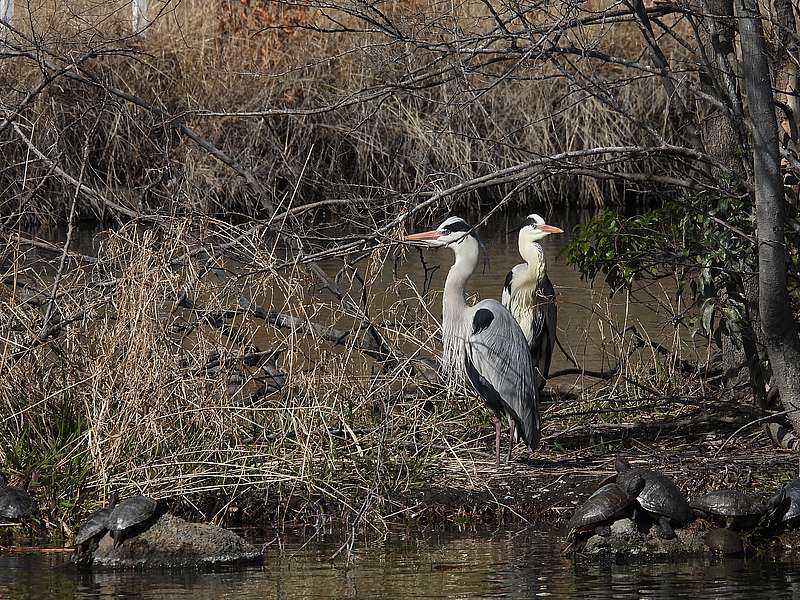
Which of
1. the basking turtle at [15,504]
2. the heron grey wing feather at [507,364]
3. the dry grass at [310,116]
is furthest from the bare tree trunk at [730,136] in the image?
the dry grass at [310,116]

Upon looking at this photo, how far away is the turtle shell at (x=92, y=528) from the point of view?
216 inches

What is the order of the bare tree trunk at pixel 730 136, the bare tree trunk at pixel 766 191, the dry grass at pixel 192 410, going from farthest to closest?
the bare tree trunk at pixel 730 136, the dry grass at pixel 192 410, the bare tree trunk at pixel 766 191

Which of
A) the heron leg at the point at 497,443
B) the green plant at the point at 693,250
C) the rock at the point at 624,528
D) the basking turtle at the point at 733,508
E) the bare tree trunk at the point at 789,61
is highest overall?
the bare tree trunk at the point at 789,61

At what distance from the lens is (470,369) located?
7.35m

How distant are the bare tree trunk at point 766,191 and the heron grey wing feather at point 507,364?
138 centimetres

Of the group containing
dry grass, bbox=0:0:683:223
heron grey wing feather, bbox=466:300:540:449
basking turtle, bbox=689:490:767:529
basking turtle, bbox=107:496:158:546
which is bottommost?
basking turtle, bbox=689:490:767:529

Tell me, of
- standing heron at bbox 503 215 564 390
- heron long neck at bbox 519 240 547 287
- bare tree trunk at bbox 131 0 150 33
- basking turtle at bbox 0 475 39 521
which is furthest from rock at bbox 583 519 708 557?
bare tree trunk at bbox 131 0 150 33

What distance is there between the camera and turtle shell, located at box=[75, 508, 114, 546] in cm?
548

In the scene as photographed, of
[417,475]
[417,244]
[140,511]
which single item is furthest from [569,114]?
[140,511]

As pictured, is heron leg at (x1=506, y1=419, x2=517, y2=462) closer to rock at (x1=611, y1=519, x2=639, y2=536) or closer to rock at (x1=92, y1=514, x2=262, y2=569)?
rock at (x1=611, y1=519, x2=639, y2=536)

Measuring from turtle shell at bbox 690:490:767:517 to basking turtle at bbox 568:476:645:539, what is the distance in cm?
29

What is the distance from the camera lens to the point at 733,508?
5.60 metres

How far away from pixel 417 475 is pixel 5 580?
2.06m

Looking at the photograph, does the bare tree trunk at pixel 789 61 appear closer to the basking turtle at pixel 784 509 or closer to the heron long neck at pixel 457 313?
the heron long neck at pixel 457 313
